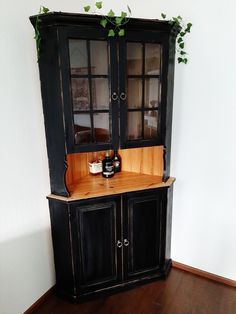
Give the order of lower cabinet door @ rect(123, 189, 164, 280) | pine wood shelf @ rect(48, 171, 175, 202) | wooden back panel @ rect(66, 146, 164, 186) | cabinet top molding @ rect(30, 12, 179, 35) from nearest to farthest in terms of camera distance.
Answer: cabinet top molding @ rect(30, 12, 179, 35), pine wood shelf @ rect(48, 171, 175, 202), lower cabinet door @ rect(123, 189, 164, 280), wooden back panel @ rect(66, 146, 164, 186)

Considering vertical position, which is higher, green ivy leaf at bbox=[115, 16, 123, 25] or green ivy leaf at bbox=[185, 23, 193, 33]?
green ivy leaf at bbox=[185, 23, 193, 33]

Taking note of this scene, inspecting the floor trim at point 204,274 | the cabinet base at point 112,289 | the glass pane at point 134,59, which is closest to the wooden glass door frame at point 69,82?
the glass pane at point 134,59

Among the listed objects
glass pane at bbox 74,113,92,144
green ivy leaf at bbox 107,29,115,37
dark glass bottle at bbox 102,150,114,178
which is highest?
green ivy leaf at bbox 107,29,115,37

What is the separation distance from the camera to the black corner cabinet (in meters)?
1.49

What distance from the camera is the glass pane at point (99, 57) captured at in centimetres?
149

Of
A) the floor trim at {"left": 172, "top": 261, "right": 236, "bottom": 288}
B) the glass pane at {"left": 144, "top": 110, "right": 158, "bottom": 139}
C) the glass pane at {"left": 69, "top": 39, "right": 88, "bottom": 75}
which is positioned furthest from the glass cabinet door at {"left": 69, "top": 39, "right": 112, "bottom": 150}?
the floor trim at {"left": 172, "top": 261, "right": 236, "bottom": 288}

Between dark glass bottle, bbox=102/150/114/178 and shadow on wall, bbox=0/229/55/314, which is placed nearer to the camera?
shadow on wall, bbox=0/229/55/314

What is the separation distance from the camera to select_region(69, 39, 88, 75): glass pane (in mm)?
1459

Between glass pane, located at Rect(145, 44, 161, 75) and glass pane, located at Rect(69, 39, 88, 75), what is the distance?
415mm

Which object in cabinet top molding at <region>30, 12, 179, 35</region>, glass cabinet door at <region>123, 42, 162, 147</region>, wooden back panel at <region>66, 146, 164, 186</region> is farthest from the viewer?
wooden back panel at <region>66, 146, 164, 186</region>

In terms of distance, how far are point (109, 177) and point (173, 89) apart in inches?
34.0

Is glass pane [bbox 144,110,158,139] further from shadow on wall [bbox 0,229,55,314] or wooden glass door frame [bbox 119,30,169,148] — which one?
shadow on wall [bbox 0,229,55,314]

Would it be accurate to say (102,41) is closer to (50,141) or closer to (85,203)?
(50,141)

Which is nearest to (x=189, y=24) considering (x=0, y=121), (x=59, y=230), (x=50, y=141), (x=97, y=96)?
(x=97, y=96)
